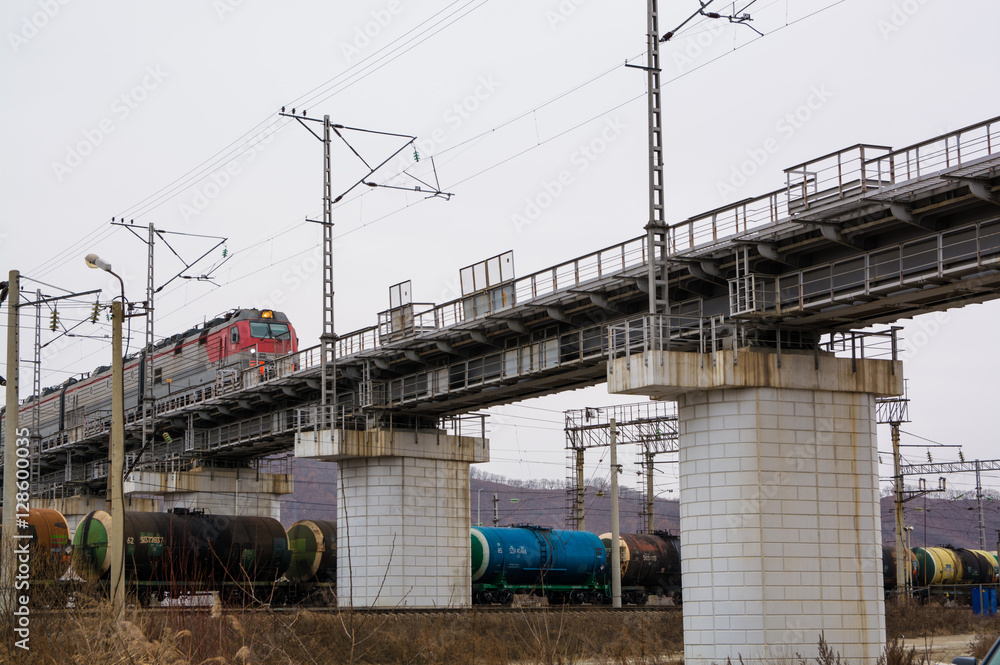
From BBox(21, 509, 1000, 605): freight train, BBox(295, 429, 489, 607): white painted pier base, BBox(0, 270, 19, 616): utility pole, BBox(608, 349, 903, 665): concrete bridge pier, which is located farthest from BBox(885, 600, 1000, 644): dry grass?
BBox(0, 270, 19, 616): utility pole

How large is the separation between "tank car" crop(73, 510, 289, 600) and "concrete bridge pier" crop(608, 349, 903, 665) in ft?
51.5

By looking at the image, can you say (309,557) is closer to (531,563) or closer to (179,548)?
(179,548)

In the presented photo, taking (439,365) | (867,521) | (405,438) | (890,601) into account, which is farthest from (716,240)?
(890,601)

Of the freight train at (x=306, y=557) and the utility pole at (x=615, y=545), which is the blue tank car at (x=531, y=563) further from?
the utility pole at (x=615, y=545)

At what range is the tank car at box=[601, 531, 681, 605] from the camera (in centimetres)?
5275

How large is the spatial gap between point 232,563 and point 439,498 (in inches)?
362

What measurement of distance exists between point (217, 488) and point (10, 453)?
3680 cm

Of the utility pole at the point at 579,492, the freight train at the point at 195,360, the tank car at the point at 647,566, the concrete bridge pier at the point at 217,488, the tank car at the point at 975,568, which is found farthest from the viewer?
the tank car at the point at 975,568

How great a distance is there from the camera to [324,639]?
97.5 ft

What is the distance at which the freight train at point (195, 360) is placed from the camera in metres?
57.7

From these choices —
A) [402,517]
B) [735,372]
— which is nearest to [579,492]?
[402,517]

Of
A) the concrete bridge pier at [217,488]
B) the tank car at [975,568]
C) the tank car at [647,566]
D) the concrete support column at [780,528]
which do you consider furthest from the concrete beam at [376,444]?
the tank car at [975,568]

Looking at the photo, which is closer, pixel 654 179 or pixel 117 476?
pixel 117 476

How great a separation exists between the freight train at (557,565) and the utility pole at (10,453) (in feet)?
82.9
